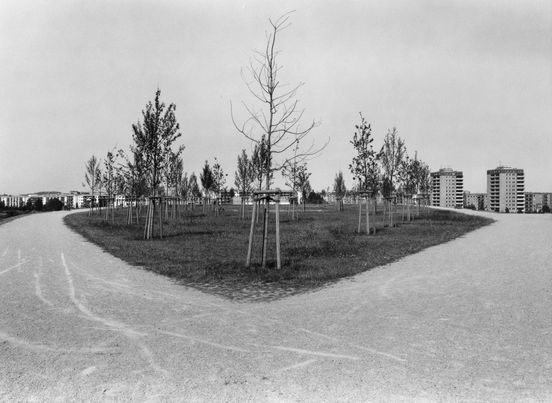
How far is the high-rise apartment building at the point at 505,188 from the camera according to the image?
130 metres

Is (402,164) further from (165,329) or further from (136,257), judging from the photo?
(165,329)

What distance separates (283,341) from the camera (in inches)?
192

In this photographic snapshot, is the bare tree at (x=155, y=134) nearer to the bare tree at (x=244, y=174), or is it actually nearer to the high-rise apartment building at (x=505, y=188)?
the bare tree at (x=244, y=174)

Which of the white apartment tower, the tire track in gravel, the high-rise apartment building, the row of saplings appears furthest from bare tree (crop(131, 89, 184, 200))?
the high-rise apartment building

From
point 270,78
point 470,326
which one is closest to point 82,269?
point 270,78

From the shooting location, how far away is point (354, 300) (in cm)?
701

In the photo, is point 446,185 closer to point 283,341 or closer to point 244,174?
point 244,174

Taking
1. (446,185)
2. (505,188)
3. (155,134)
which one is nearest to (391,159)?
(155,134)

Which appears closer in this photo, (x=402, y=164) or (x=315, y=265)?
(x=315, y=265)

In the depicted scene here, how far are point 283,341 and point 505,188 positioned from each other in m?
152

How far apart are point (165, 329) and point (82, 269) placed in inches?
227

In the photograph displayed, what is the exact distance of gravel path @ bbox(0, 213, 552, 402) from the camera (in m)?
3.68

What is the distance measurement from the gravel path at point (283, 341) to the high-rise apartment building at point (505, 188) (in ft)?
445

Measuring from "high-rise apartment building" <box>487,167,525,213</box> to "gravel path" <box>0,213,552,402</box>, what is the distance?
13558 cm
